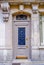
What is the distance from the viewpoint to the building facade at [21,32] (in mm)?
8670

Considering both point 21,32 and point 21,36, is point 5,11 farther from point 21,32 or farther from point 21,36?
point 21,36

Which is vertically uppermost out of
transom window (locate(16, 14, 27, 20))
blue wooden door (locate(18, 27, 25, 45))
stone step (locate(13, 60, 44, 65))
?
transom window (locate(16, 14, 27, 20))

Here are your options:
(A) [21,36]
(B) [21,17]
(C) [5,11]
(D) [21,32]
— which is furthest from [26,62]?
(C) [5,11]

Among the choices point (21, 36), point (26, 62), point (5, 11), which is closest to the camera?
point (5, 11)

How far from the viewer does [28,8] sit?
885 cm

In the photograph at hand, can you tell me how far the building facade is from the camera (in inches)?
341

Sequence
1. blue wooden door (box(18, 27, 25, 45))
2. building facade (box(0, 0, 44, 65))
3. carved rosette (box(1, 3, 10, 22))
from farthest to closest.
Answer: blue wooden door (box(18, 27, 25, 45)) < building facade (box(0, 0, 44, 65)) < carved rosette (box(1, 3, 10, 22))

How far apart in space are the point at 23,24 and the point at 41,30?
980 mm

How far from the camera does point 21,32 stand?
9.13 m

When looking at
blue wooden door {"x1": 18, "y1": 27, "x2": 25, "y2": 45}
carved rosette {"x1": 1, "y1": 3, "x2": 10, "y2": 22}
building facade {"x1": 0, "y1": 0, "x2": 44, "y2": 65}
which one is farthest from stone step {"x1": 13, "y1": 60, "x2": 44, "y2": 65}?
carved rosette {"x1": 1, "y1": 3, "x2": 10, "y2": 22}

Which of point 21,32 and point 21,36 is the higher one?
point 21,32

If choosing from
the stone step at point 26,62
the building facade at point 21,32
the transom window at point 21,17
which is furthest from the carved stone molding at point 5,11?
the stone step at point 26,62

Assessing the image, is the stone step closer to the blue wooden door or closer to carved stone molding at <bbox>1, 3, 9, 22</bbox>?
the blue wooden door

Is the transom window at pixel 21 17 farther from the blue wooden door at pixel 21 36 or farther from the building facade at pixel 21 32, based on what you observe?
the blue wooden door at pixel 21 36
